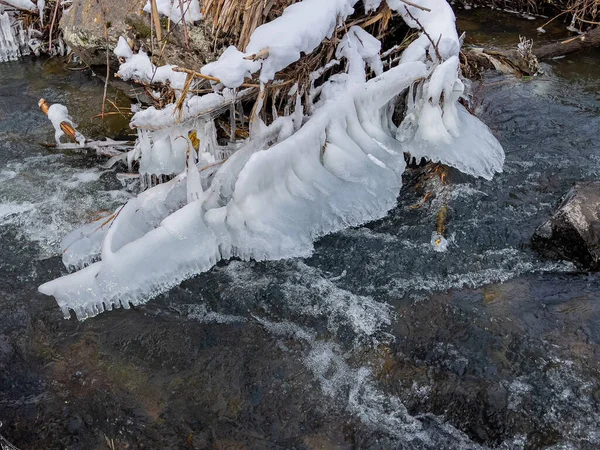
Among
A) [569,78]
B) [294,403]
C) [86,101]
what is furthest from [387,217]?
[86,101]

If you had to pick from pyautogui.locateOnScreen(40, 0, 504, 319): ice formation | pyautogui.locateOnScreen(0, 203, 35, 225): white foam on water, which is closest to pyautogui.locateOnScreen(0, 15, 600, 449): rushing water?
pyautogui.locateOnScreen(0, 203, 35, 225): white foam on water

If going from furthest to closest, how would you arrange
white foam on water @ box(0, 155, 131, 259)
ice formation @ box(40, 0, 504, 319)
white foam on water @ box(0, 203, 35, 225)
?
white foam on water @ box(0, 203, 35, 225)
white foam on water @ box(0, 155, 131, 259)
ice formation @ box(40, 0, 504, 319)

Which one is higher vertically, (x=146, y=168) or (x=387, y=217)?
(x=146, y=168)

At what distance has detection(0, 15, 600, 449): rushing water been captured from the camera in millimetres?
2680

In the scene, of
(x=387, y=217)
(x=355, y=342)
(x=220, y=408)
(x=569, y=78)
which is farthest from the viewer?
(x=569, y=78)

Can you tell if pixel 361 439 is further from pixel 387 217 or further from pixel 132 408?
pixel 387 217

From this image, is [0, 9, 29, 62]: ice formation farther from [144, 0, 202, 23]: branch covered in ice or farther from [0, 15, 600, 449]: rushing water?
[0, 15, 600, 449]: rushing water

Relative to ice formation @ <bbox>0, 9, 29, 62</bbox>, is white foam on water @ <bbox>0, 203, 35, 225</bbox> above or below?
below

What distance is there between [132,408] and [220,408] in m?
0.44

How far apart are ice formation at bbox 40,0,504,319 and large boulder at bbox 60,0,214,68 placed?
286 millimetres

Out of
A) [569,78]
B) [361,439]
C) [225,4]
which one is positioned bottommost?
[361,439]

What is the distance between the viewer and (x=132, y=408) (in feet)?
9.18

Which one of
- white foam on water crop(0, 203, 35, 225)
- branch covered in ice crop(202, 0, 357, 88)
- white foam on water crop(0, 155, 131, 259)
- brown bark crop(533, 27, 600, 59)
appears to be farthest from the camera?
brown bark crop(533, 27, 600, 59)

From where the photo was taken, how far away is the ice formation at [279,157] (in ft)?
10.4
